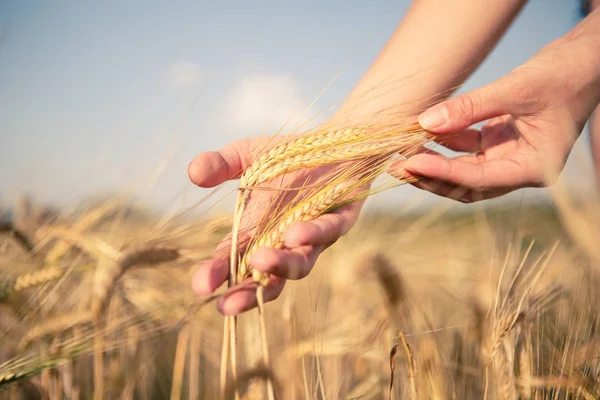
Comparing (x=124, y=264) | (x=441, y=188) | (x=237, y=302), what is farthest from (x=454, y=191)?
(x=124, y=264)

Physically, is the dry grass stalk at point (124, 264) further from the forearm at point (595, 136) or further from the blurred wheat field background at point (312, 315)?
the forearm at point (595, 136)

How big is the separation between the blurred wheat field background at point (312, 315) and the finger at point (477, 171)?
120 mm

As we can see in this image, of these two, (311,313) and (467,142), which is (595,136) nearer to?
(467,142)

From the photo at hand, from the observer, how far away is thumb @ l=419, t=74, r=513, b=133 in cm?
135

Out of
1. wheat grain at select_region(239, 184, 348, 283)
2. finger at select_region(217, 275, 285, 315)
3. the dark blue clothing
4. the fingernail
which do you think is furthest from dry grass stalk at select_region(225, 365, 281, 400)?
the dark blue clothing

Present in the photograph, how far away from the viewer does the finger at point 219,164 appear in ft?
4.31

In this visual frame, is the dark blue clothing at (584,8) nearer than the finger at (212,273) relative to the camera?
No

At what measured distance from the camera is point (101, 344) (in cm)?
75

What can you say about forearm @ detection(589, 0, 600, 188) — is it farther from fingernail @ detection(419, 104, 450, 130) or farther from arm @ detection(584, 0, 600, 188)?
fingernail @ detection(419, 104, 450, 130)

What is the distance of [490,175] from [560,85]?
33 cm

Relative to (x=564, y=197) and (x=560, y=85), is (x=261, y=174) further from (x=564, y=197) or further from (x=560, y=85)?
(x=560, y=85)

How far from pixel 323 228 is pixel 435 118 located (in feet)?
1.41

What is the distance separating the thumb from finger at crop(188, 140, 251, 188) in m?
0.51

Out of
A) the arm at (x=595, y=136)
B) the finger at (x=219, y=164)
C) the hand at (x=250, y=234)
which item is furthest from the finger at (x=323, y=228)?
the arm at (x=595, y=136)
